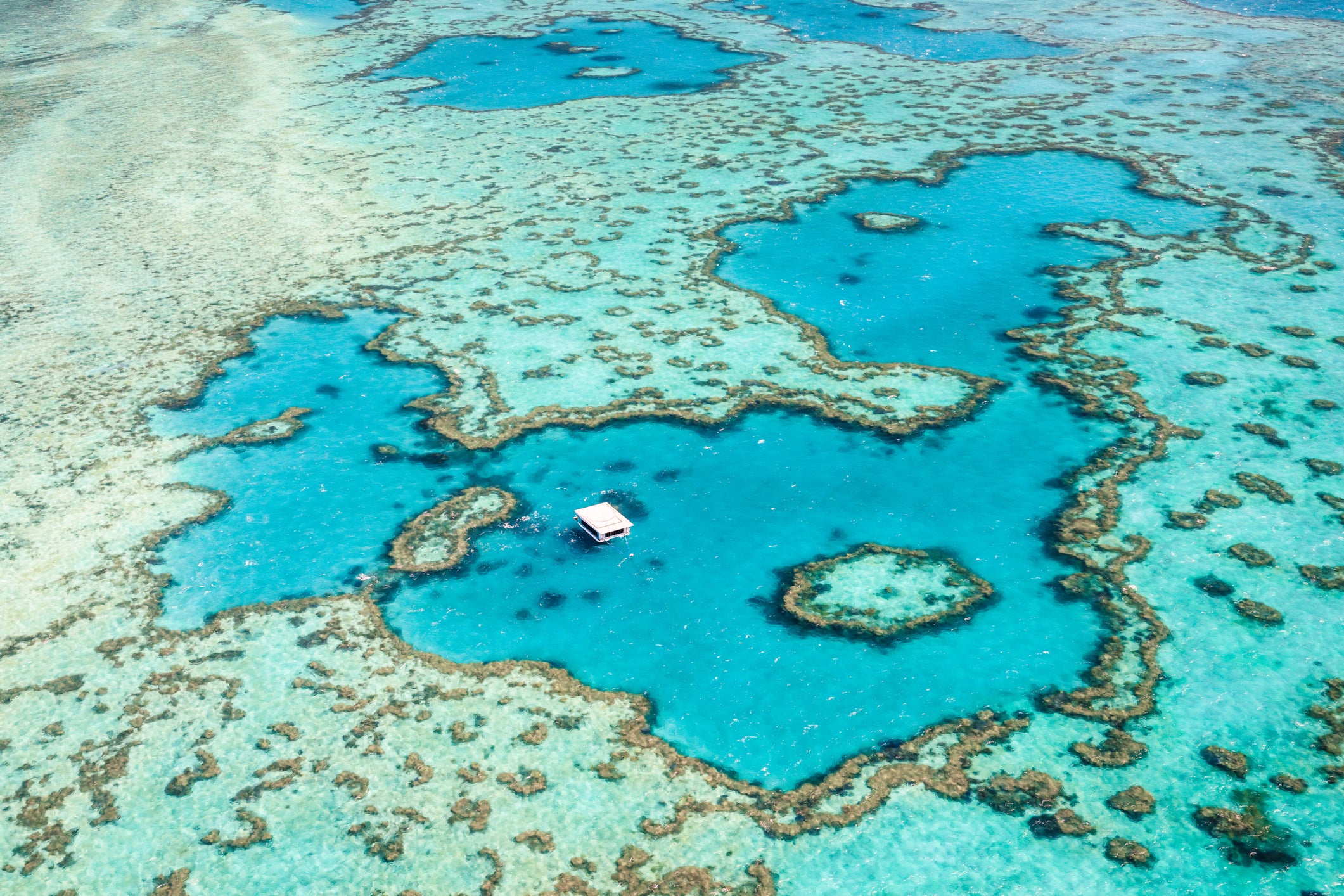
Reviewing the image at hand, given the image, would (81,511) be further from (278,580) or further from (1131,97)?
(1131,97)

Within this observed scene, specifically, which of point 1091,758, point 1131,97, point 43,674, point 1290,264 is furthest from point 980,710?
point 1131,97

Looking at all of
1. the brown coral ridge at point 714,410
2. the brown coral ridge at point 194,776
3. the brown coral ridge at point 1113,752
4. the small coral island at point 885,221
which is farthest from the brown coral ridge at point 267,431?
the small coral island at point 885,221

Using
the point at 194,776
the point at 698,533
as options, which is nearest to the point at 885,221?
the point at 698,533

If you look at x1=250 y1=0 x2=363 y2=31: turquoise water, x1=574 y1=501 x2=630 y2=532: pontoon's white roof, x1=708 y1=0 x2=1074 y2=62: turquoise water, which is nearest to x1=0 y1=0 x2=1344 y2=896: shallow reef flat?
x1=574 y1=501 x2=630 y2=532: pontoon's white roof

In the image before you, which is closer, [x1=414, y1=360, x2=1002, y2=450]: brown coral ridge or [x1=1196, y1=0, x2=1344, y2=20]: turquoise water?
[x1=414, y1=360, x2=1002, y2=450]: brown coral ridge

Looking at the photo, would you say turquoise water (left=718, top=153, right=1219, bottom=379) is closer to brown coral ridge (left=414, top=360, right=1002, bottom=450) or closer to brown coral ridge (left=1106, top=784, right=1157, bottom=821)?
brown coral ridge (left=414, top=360, right=1002, bottom=450)

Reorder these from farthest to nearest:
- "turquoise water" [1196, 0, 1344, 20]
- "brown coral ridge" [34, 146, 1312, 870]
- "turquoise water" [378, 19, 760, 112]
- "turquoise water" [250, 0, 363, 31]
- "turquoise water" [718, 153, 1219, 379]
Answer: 1. "turquoise water" [250, 0, 363, 31]
2. "turquoise water" [1196, 0, 1344, 20]
3. "turquoise water" [378, 19, 760, 112]
4. "turquoise water" [718, 153, 1219, 379]
5. "brown coral ridge" [34, 146, 1312, 870]

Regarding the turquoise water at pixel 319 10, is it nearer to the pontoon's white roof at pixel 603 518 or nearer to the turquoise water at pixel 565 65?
the turquoise water at pixel 565 65

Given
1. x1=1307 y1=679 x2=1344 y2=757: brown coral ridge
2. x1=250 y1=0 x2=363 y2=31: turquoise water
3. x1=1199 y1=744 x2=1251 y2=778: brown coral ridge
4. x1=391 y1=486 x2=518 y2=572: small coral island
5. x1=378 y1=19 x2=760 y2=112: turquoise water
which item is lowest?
x1=391 y1=486 x2=518 y2=572: small coral island
